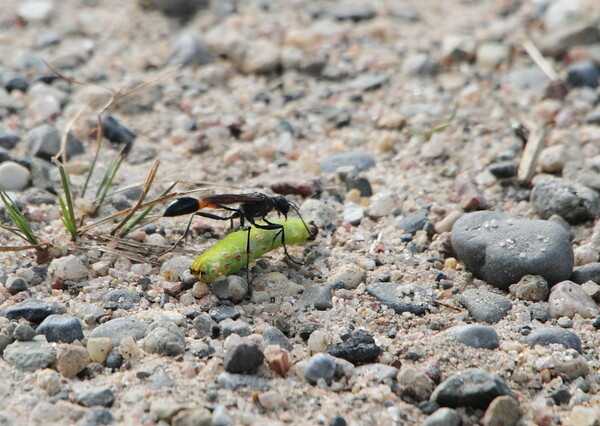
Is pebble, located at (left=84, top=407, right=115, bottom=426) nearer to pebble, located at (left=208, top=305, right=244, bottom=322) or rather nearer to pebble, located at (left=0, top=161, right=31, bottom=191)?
pebble, located at (left=208, top=305, right=244, bottom=322)

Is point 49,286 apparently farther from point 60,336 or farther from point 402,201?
point 402,201

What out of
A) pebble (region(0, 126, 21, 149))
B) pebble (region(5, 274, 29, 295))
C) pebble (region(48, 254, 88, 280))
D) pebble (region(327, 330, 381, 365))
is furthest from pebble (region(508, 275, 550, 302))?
pebble (region(0, 126, 21, 149))

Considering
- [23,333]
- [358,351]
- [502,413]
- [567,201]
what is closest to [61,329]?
[23,333]

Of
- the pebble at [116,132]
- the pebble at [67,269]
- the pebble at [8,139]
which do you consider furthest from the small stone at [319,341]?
the pebble at [8,139]

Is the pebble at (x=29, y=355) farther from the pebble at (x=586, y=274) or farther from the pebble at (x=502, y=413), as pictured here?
the pebble at (x=586, y=274)

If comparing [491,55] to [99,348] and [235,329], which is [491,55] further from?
[99,348]

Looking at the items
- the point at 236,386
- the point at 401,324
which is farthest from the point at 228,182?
the point at 236,386

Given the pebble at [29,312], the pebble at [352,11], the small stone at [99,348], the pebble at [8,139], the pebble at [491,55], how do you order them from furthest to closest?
the pebble at [352,11] → the pebble at [491,55] → the pebble at [8,139] → the pebble at [29,312] → the small stone at [99,348]
